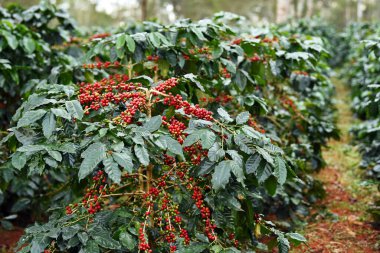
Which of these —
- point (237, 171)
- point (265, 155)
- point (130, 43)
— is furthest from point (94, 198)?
point (130, 43)

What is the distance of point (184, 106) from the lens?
91.5 inches

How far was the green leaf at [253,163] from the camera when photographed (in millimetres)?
2168

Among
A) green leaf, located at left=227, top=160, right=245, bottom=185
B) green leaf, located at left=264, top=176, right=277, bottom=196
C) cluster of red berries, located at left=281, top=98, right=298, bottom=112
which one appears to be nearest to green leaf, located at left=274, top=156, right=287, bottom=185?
green leaf, located at left=264, top=176, right=277, bottom=196

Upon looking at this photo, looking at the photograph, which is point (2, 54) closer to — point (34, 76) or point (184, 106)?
point (34, 76)

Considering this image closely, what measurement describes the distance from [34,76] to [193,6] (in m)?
23.0

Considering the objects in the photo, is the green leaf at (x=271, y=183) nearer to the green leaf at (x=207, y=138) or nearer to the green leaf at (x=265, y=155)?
the green leaf at (x=265, y=155)

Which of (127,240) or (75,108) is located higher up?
(75,108)

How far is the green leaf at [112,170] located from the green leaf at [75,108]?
0.38 metres

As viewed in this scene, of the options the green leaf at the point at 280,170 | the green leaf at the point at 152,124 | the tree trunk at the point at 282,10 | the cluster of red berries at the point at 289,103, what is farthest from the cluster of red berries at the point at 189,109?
the tree trunk at the point at 282,10

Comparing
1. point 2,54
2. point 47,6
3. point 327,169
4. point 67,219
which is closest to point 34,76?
point 2,54

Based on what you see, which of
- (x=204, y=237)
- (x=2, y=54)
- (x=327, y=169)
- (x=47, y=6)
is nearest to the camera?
(x=204, y=237)

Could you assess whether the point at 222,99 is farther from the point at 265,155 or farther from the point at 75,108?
the point at 75,108

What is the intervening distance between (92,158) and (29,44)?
2468mm

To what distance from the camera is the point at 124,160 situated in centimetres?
194
